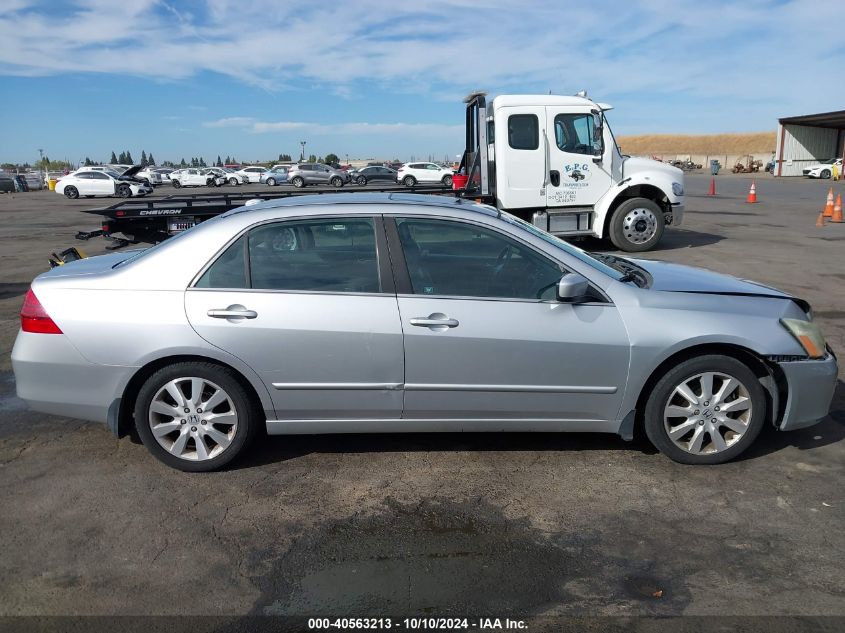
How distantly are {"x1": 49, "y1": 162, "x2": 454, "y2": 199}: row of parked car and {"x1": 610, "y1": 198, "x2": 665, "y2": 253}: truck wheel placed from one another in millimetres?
19377

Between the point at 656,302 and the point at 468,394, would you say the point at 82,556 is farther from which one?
the point at 656,302

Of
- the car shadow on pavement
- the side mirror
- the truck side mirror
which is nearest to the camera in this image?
the side mirror

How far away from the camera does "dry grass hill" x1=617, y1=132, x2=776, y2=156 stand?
370 ft

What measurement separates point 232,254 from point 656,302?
247 cm

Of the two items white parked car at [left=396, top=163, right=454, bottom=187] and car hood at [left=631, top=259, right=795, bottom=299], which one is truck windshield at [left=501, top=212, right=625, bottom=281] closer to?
car hood at [left=631, top=259, right=795, bottom=299]

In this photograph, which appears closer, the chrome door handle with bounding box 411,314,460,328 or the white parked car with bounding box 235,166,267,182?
the chrome door handle with bounding box 411,314,460,328

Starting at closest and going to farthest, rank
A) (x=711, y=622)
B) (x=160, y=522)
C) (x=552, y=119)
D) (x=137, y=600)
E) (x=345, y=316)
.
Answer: (x=711, y=622)
(x=137, y=600)
(x=160, y=522)
(x=345, y=316)
(x=552, y=119)

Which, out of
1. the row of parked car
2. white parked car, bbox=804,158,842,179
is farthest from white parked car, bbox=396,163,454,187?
white parked car, bbox=804,158,842,179

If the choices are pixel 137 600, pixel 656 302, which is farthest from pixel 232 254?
pixel 656 302

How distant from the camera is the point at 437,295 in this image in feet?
12.7

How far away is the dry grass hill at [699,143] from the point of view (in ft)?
370

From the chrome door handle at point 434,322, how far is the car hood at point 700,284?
126 cm

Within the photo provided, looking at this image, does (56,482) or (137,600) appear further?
(56,482)

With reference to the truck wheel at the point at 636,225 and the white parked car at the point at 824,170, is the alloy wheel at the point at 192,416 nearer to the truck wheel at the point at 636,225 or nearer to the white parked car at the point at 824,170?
the truck wheel at the point at 636,225
